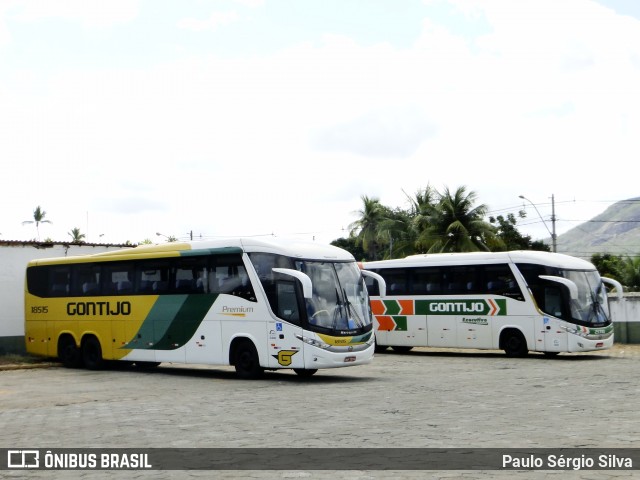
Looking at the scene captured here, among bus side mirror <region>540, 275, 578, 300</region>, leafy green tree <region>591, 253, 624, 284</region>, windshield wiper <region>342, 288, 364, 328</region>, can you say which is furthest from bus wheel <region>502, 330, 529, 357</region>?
leafy green tree <region>591, 253, 624, 284</region>

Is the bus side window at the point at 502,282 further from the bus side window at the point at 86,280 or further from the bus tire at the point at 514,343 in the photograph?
the bus side window at the point at 86,280

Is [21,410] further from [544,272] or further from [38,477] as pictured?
[544,272]

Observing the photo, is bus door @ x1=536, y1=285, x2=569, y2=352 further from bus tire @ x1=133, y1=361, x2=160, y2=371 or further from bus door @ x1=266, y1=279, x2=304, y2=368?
bus tire @ x1=133, y1=361, x2=160, y2=371

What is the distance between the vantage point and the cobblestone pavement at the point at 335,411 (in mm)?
10766

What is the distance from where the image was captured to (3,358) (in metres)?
28.8

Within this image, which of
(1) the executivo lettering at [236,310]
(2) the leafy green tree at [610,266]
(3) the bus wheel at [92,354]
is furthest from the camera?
(2) the leafy green tree at [610,266]

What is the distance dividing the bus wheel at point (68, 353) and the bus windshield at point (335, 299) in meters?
9.18

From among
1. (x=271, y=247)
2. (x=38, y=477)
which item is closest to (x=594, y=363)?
(x=271, y=247)

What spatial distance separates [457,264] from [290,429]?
60.0 ft

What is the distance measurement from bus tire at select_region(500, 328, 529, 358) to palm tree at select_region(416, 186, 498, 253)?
70.1 feet

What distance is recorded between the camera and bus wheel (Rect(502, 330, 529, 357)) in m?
28.3

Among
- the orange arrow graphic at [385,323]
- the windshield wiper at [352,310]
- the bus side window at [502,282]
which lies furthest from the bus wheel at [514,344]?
the windshield wiper at [352,310]

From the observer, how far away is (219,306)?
21.8 m

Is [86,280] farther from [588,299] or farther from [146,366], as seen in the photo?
[588,299]
